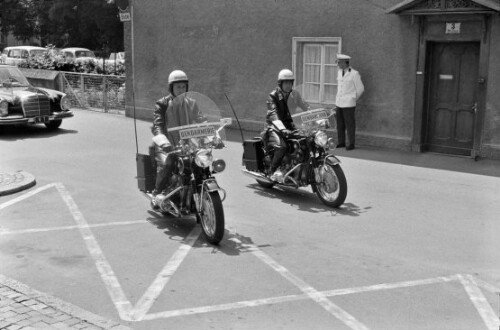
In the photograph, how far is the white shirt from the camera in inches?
536

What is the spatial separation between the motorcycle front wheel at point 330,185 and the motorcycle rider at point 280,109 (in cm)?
66

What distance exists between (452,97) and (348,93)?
6.46 ft

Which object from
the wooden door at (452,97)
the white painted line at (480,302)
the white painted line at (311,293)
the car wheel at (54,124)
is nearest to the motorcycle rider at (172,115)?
the white painted line at (311,293)

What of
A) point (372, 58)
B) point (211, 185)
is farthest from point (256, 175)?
point (372, 58)

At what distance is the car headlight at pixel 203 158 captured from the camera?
7391 mm

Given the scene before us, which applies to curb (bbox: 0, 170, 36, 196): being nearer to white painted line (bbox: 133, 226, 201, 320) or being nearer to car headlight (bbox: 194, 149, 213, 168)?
white painted line (bbox: 133, 226, 201, 320)

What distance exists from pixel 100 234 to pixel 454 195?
16.2ft

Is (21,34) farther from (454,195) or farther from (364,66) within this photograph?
(454,195)

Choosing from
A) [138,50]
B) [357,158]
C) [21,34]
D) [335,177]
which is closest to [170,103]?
[335,177]

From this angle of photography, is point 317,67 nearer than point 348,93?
No

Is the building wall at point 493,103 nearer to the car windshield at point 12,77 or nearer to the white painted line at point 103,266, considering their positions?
the white painted line at point 103,266

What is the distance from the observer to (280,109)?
9.80 meters

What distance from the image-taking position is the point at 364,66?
13.9 meters

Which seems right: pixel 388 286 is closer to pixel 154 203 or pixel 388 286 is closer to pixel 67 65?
pixel 154 203
